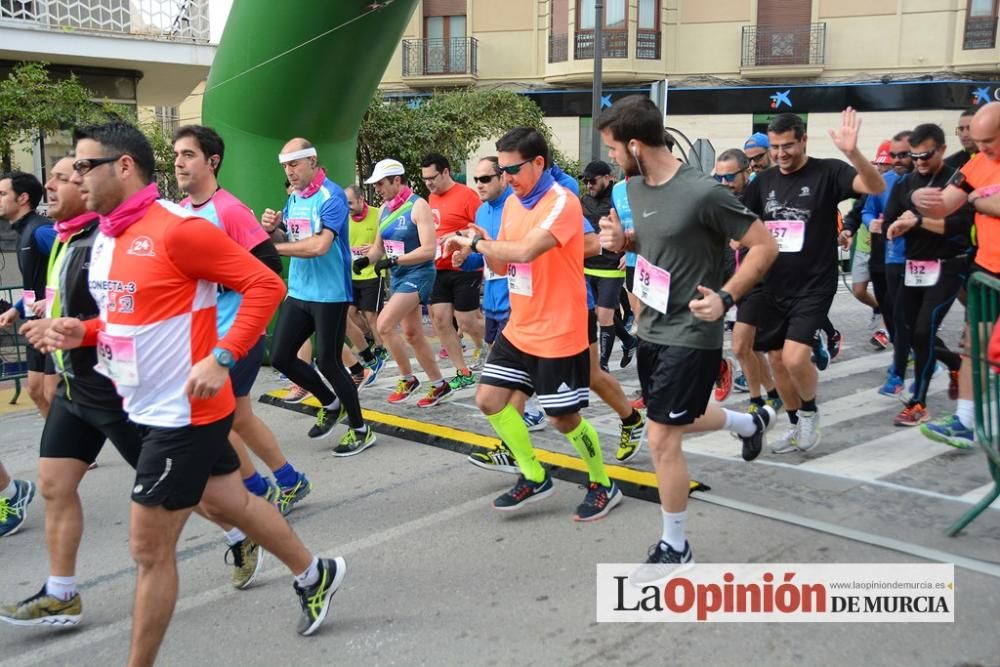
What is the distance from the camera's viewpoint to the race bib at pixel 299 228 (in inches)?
229

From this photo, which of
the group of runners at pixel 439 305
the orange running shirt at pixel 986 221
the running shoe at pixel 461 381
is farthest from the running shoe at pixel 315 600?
the running shoe at pixel 461 381

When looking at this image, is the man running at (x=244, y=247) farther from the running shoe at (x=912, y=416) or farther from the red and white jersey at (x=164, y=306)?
the running shoe at (x=912, y=416)

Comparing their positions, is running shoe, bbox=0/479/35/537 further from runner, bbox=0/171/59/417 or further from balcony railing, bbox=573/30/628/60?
balcony railing, bbox=573/30/628/60

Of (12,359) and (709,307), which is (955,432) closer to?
(709,307)

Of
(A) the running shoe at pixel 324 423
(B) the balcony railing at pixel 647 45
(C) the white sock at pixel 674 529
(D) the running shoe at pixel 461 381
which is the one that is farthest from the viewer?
(B) the balcony railing at pixel 647 45

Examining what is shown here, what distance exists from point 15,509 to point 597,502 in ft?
9.74

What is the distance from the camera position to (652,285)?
381 cm

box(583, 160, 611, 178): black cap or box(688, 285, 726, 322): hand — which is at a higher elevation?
box(583, 160, 611, 178): black cap

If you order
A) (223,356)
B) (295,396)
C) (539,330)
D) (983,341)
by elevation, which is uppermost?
(223,356)

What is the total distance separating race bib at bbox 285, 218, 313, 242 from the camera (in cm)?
580

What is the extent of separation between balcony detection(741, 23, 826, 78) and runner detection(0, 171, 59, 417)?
26.7 metres

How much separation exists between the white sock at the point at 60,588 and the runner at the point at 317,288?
2.35 metres

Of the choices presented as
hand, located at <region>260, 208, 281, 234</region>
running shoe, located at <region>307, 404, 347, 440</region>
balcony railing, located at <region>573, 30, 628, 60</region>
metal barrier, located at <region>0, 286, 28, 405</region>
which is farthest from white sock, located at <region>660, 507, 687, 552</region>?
balcony railing, located at <region>573, 30, 628, 60</region>

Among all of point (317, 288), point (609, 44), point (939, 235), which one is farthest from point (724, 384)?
point (609, 44)
